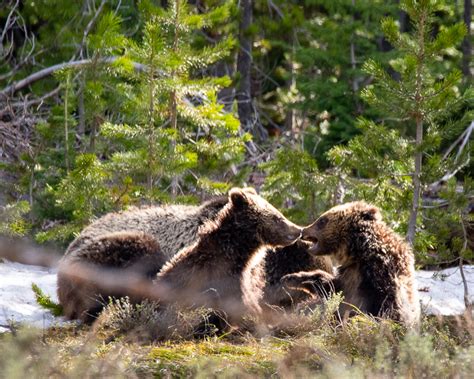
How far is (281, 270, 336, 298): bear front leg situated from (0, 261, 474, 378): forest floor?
530 millimetres

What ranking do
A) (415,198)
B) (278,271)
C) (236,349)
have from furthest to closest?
(415,198), (278,271), (236,349)

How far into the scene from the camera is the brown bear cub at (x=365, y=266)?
273 inches

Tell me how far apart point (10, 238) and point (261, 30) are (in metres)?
8.70

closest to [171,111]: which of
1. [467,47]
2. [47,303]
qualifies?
[47,303]

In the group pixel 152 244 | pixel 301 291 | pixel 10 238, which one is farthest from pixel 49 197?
pixel 301 291

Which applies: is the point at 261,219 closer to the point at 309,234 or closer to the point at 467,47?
the point at 309,234

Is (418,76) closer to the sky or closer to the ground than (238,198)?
closer to the sky

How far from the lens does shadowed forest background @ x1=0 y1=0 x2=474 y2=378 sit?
5754 mm

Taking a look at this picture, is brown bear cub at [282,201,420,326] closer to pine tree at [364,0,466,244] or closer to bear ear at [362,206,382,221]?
bear ear at [362,206,382,221]

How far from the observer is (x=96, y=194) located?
9.73 m

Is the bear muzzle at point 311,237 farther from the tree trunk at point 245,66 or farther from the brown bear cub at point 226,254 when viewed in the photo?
the tree trunk at point 245,66

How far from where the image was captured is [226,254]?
7379 mm

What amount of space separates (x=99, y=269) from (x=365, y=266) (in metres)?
2.21

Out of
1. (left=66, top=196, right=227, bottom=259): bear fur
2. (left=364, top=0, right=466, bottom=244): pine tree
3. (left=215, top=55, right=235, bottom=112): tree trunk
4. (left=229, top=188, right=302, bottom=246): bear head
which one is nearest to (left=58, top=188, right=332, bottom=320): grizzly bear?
(left=66, top=196, right=227, bottom=259): bear fur
